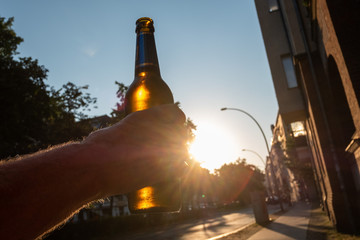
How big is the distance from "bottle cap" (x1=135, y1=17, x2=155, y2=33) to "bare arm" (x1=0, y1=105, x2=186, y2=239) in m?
0.89

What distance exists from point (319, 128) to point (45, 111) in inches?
579

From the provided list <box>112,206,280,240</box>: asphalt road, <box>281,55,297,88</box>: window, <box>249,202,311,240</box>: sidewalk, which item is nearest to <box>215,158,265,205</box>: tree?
<box>112,206,280,240</box>: asphalt road

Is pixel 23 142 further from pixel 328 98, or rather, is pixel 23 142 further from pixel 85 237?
pixel 328 98

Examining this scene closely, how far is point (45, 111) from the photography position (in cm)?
1612

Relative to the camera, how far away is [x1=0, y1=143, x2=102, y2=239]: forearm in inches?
30.6

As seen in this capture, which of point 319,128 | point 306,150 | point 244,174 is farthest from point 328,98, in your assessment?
point 244,174

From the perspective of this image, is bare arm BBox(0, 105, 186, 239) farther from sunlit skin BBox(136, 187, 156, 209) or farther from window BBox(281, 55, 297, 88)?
window BBox(281, 55, 297, 88)

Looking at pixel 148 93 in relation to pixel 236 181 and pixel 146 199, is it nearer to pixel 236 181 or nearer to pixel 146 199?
pixel 146 199

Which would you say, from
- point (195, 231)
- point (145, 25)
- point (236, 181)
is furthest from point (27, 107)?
point (236, 181)

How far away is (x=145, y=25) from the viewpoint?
183 cm

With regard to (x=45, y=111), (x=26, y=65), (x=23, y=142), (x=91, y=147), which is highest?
(x=26, y=65)

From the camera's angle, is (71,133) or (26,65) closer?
(26,65)

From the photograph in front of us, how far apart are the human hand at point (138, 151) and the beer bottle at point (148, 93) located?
0.46 meters

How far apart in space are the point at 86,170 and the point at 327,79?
10.7 meters
